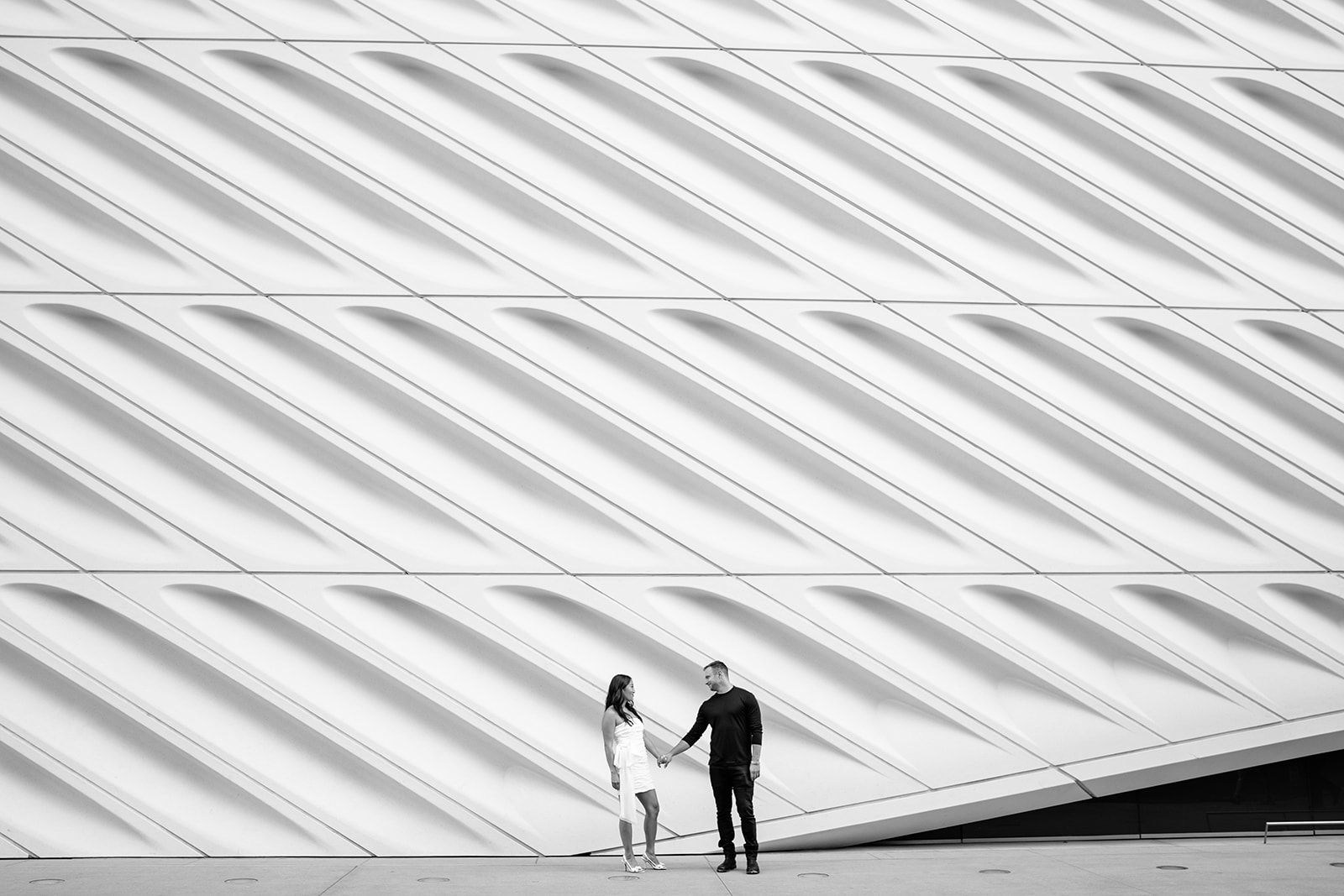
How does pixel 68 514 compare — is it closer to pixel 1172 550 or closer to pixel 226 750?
pixel 226 750

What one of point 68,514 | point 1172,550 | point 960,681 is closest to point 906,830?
point 960,681

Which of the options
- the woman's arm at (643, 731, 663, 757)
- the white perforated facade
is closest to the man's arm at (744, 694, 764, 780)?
the woman's arm at (643, 731, 663, 757)

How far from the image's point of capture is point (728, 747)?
805cm

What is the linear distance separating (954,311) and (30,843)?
9.29 metres

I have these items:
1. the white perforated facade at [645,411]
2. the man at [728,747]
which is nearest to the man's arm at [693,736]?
the man at [728,747]

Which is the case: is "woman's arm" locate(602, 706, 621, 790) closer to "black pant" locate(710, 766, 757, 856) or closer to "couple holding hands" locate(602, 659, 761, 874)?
"couple holding hands" locate(602, 659, 761, 874)

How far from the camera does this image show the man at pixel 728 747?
26.3 ft

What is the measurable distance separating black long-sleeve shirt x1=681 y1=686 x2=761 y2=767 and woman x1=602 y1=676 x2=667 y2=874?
432 mm

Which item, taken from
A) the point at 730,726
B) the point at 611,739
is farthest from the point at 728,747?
the point at 611,739

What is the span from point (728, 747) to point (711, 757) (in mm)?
213

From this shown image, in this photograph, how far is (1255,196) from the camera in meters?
10.2

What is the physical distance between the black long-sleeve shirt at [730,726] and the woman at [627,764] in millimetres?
432

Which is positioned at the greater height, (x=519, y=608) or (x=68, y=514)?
(x=68, y=514)

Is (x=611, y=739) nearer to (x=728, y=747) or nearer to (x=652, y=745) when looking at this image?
(x=652, y=745)
